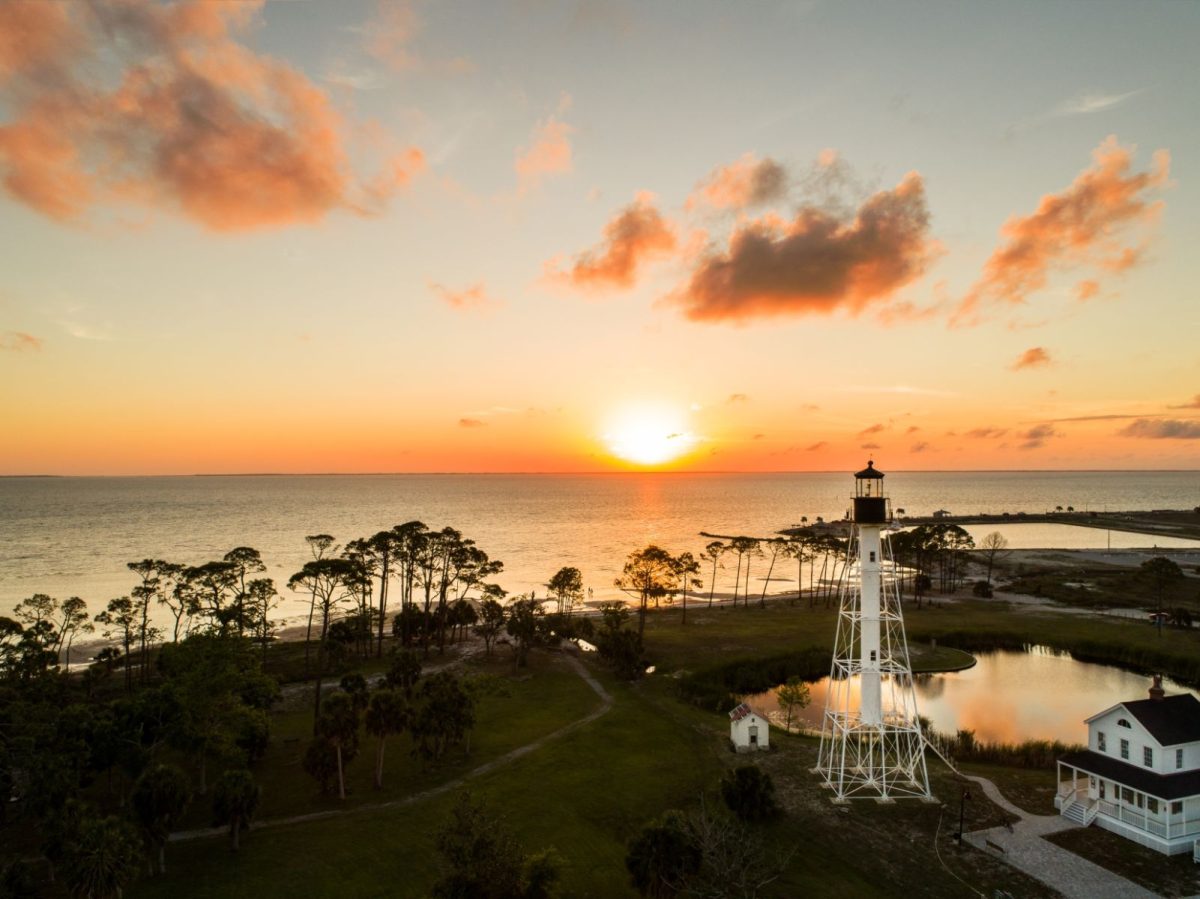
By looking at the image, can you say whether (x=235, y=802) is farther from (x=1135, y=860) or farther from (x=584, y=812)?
(x=1135, y=860)

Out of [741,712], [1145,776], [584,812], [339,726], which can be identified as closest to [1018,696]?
[1145,776]

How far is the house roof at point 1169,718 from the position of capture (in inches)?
1255

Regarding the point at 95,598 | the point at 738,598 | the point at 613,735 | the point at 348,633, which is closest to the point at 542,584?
the point at 738,598

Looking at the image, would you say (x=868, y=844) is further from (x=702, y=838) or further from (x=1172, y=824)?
(x=1172, y=824)

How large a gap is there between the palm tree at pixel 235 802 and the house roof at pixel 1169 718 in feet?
135

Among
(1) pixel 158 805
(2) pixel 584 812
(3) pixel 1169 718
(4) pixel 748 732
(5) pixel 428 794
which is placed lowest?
(5) pixel 428 794

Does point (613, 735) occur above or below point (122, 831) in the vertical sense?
below

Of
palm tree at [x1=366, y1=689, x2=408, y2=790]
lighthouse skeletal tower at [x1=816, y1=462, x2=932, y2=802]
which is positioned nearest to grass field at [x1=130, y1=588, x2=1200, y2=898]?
lighthouse skeletal tower at [x1=816, y1=462, x2=932, y2=802]

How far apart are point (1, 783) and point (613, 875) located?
2801 centimetres

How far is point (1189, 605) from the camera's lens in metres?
84.8

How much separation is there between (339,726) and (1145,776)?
1536 inches

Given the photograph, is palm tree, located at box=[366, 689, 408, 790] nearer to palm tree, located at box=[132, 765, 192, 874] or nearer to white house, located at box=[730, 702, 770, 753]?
palm tree, located at box=[132, 765, 192, 874]

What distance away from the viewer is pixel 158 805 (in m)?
28.7

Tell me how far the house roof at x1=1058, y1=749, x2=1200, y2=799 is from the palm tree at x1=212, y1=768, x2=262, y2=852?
39019 mm
